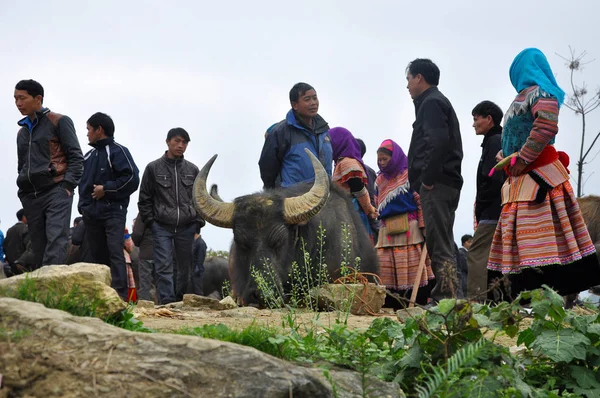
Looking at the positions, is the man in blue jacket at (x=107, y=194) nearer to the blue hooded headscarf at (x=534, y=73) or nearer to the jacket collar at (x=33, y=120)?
the jacket collar at (x=33, y=120)

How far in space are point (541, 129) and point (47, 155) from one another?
17.8 feet

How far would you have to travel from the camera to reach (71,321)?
320cm

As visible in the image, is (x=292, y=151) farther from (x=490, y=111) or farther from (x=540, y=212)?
(x=540, y=212)

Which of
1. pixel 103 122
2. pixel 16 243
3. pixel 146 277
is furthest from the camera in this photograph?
pixel 16 243

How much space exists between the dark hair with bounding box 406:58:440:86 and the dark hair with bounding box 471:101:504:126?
527 mm

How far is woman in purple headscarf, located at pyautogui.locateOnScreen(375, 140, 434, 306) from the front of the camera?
9727mm

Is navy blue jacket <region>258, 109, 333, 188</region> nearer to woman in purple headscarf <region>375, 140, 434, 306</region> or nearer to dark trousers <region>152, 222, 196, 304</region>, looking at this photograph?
woman in purple headscarf <region>375, 140, 434, 306</region>

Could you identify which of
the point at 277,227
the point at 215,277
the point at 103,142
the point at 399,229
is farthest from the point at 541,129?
the point at 215,277

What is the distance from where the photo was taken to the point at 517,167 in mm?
6812

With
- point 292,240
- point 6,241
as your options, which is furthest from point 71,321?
point 6,241

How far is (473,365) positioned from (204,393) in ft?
4.69

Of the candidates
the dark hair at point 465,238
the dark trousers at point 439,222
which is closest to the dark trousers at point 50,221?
the dark trousers at point 439,222

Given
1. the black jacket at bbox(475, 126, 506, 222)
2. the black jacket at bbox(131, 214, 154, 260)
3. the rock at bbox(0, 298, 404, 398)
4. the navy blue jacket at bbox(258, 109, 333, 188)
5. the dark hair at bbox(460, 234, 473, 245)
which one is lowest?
the rock at bbox(0, 298, 404, 398)

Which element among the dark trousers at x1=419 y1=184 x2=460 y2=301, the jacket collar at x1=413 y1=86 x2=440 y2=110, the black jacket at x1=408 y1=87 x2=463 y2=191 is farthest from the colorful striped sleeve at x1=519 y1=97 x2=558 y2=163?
the jacket collar at x1=413 y1=86 x2=440 y2=110
